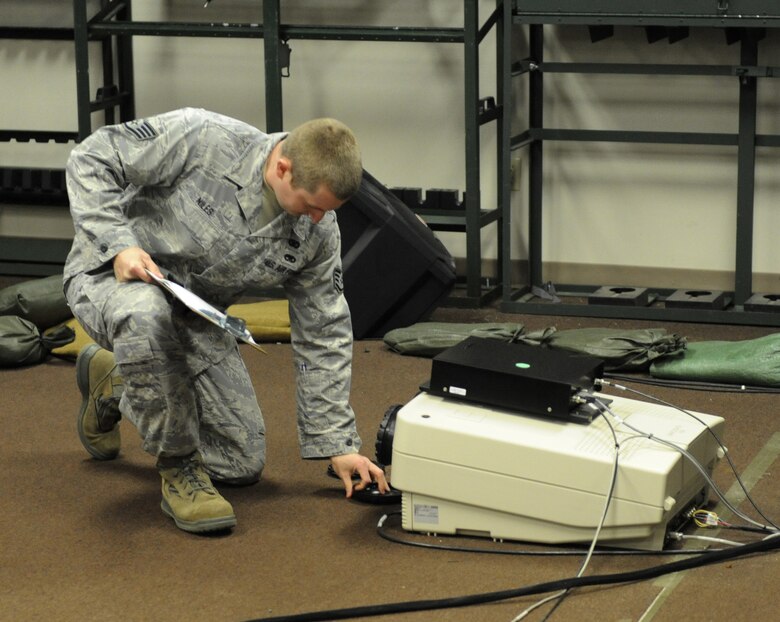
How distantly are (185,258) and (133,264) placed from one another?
269 millimetres

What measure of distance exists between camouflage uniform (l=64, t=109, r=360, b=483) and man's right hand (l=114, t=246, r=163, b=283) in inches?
1.2

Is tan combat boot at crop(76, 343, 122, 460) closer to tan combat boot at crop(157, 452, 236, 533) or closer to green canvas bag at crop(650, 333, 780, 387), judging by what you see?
tan combat boot at crop(157, 452, 236, 533)

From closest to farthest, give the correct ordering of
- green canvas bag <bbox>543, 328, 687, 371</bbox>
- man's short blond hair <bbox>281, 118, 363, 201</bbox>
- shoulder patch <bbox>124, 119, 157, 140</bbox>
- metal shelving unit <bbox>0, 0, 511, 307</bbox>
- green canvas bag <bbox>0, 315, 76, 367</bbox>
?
man's short blond hair <bbox>281, 118, 363, 201</bbox> → shoulder patch <bbox>124, 119, 157, 140</bbox> → green canvas bag <bbox>543, 328, 687, 371</bbox> → green canvas bag <bbox>0, 315, 76, 367</bbox> → metal shelving unit <bbox>0, 0, 511, 307</bbox>

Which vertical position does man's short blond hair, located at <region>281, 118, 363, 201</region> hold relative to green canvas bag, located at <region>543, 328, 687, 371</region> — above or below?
above

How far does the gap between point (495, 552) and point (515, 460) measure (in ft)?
0.74

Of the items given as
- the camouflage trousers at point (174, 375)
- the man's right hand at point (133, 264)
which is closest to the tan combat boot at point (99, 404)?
the camouflage trousers at point (174, 375)

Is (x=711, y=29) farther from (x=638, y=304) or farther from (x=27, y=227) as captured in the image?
(x=27, y=227)

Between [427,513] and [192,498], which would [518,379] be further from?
[192,498]

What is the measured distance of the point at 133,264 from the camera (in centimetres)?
263

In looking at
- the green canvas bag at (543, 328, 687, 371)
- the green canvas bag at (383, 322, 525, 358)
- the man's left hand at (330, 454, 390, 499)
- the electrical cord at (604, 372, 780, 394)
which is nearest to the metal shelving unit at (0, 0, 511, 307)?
the green canvas bag at (383, 322, 525, 358)

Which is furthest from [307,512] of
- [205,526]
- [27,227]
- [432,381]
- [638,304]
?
[27,227]

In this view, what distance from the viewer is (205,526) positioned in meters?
Answer: 2.80

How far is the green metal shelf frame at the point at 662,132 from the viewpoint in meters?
4.66

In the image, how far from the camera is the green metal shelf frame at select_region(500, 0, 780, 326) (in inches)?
183
